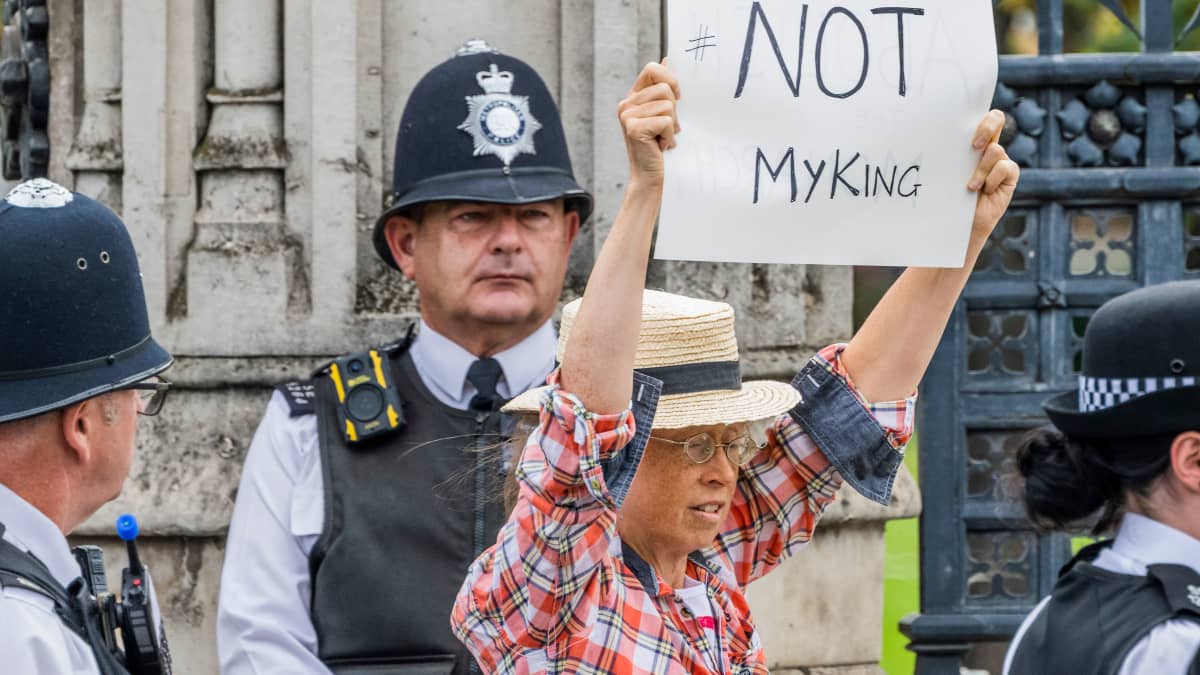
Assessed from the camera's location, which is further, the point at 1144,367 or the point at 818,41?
the point at 1144,367

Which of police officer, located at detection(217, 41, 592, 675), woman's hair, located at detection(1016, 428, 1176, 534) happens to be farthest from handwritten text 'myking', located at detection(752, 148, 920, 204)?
police officer, located at detection(217, 41, 592, 675)

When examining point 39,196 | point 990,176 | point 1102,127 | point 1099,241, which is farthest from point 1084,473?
point 1102,127

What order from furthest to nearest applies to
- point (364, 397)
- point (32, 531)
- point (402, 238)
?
point (402, 238) → point (364, 397) → point (32, 531)

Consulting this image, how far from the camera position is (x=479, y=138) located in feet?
11.9

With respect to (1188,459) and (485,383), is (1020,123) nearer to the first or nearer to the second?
(485,383)

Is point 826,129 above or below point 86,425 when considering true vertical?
above

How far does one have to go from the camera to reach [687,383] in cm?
258

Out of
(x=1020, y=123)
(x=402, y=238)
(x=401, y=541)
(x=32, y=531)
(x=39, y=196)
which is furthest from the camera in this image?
(x=1020, y=123)

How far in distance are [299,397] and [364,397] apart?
0.14m

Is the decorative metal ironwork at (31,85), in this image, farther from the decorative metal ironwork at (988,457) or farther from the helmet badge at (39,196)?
the decorative metal ironwork at (988,457)

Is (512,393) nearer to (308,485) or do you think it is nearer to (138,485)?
(308,485)

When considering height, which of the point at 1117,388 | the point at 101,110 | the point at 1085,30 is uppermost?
the point at 1085,30

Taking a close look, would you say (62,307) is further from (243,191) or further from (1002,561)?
(1002,561)

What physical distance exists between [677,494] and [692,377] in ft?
0.59
